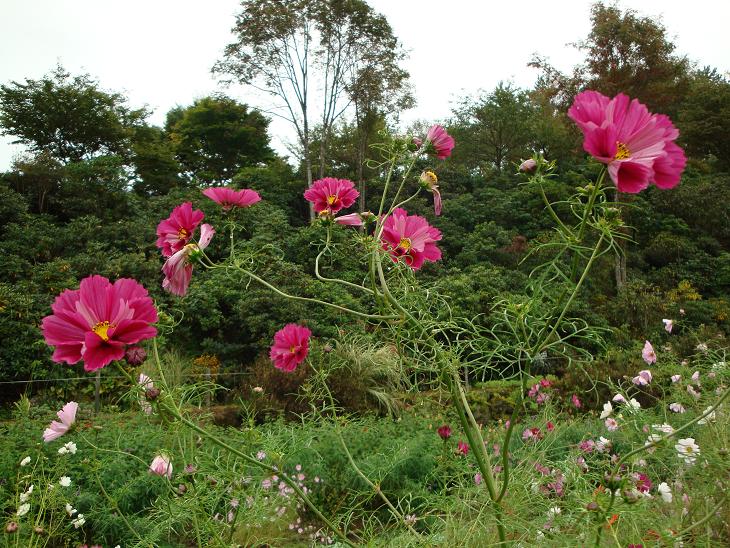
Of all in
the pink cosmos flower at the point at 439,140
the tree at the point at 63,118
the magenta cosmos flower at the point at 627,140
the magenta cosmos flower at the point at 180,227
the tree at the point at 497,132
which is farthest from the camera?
the tree at the point at 497,132

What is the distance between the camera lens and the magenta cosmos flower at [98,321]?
0.81 metres

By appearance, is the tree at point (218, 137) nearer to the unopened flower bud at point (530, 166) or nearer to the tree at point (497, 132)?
the tree at point (497, 132)

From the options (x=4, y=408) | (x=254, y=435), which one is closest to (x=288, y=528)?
(x=254, y=435)

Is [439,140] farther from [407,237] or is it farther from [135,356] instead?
[135,356]

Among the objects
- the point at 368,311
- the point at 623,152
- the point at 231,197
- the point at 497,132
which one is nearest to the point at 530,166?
the point at 623,152

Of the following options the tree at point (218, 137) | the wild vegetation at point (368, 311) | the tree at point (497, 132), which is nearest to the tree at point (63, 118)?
the wild vegetation at point (368, 311)

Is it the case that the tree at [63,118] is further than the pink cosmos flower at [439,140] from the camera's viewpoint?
Yes

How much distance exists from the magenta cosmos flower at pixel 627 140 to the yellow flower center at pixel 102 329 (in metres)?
0.66

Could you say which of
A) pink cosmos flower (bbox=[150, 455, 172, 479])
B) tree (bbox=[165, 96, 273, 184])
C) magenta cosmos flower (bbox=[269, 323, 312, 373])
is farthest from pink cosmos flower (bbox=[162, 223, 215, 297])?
tree (bbox=[165, 96, 273, 184])

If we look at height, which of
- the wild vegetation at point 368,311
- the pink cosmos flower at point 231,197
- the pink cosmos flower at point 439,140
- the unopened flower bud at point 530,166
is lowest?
the wild vegetation at point 368,311

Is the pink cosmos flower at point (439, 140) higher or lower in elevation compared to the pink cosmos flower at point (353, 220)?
higher

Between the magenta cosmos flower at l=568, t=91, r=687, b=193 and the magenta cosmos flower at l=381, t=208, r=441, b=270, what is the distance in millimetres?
379

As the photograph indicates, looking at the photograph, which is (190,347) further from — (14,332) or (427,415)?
(427,415)

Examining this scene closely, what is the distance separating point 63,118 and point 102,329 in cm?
1285
